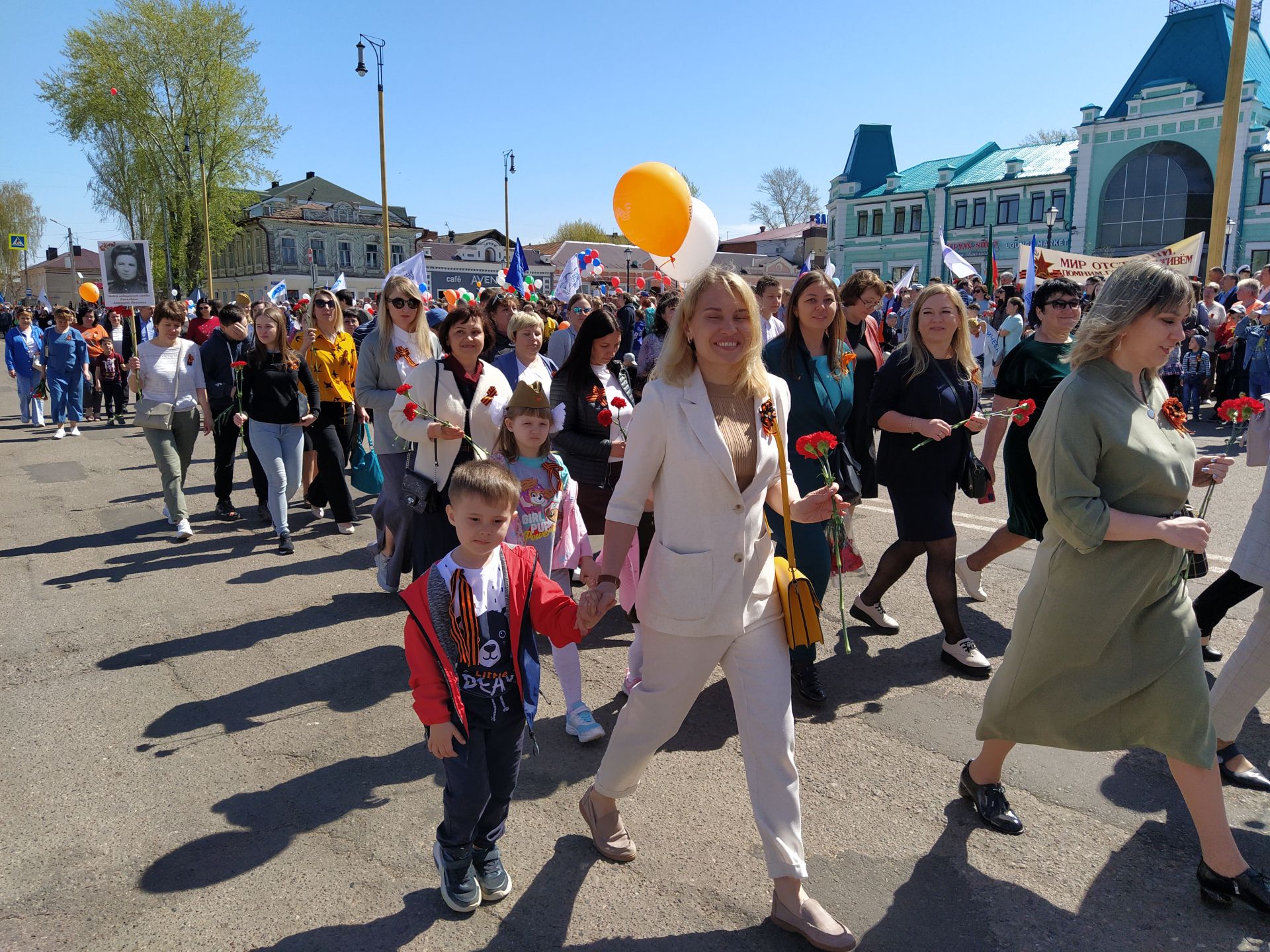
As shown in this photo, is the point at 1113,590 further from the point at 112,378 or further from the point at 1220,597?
the point at 112,378

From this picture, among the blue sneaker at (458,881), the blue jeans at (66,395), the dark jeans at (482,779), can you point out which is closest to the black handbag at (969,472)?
the dark jeans at (482,779)

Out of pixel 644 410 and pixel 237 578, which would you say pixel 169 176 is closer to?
pixel 237 578

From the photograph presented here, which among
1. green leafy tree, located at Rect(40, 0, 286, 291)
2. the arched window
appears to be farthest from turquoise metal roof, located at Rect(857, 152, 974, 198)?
green leafy tree, located at Rect(40, 0, 286, 291)

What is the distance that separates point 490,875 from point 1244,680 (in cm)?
300

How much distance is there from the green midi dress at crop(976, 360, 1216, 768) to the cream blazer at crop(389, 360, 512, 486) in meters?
2.71

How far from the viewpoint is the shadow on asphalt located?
16.8 ft

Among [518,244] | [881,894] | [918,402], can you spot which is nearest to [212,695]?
[881,894]

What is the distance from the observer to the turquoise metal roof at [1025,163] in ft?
160

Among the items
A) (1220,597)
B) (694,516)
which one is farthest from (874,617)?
(694,516)

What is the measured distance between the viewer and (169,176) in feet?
148

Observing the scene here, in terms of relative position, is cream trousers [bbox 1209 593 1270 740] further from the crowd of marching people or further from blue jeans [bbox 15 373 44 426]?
blue jeans [bbox 15 373 44 426]

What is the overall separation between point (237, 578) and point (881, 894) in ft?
18.0

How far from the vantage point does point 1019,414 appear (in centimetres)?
448

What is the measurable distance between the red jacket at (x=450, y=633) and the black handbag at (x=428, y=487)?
1787 mm
